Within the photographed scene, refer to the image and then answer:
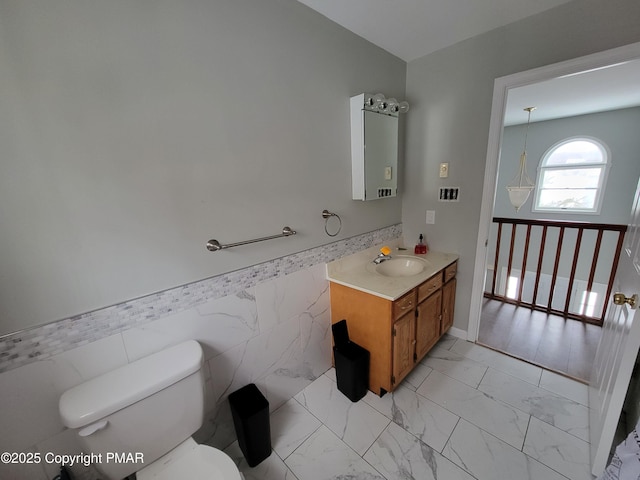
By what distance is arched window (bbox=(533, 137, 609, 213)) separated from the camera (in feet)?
13.0

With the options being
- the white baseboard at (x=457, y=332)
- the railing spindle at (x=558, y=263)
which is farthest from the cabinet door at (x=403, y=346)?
the railing spindle at (x=558, y=263)

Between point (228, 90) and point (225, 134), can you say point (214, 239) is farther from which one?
point (228, 90)

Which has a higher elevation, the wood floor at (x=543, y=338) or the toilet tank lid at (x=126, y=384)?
the toilet tank lid at (x=126, y=384)

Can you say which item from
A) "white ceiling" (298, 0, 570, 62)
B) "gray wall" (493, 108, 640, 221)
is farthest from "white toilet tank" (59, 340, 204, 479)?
"gray wall" (493, 108, 640, 221)

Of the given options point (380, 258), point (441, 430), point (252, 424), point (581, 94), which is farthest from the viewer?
point (581, 94)

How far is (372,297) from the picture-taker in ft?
5.27

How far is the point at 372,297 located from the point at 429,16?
1.77 metres

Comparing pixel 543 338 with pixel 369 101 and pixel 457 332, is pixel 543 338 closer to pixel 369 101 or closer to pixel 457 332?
pixel 457 332

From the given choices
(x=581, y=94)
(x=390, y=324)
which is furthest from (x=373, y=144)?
(x=581, y=94)

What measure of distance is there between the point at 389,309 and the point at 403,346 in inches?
14.2

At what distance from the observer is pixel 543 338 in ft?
7.49

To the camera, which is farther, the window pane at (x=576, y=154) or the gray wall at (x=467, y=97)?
the window pane at (x=576, y=154)

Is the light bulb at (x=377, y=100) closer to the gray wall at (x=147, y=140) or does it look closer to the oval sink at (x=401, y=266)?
the gray wall at (x=147, y=140)

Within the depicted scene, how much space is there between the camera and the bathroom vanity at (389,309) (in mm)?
1588
